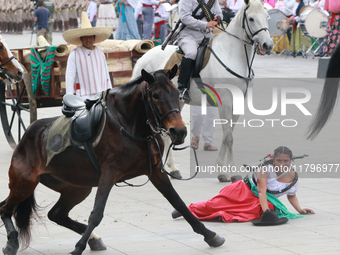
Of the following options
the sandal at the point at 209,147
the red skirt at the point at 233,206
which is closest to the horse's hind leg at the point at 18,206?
the red skirt at the point at 233,206

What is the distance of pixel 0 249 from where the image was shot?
4918 millimetres

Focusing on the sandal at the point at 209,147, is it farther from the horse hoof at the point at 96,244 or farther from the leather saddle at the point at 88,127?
the leather saddle at the point at 88,127

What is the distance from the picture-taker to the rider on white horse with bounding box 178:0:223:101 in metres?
7.83

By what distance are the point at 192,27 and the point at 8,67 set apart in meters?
2.38

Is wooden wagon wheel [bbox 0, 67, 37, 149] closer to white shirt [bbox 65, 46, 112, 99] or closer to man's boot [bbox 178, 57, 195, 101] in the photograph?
white shirt [bbox 65, 46, 112, 99]

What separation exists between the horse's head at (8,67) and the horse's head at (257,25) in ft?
9.61

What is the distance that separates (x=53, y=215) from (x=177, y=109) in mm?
1494

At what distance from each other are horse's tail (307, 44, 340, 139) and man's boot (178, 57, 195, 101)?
2494 mm

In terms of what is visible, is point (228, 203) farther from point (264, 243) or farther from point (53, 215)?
point (53, 215)

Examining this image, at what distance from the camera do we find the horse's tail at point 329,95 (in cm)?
569

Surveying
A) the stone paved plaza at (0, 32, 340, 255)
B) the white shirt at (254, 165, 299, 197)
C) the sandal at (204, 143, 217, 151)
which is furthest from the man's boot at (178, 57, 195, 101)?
the white shirt at (254, 165, 299, 197)

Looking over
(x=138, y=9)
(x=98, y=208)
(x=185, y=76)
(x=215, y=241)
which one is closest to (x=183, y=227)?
(x=215, y=241)

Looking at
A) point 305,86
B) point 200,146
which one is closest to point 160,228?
point 200,146

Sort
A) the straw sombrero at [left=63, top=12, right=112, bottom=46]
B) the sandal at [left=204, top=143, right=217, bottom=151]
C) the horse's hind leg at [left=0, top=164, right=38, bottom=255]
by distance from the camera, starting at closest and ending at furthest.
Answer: the horse's hind leg at [left=0, top=164, right=38, bottom=255] < the straw sombrero at [left=63, top=12, right=112, bottom=46] < the sandal at [left=204, top=143, right=217, bottom=151]
